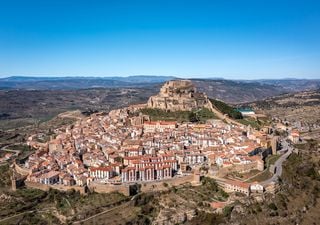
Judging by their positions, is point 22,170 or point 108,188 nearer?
point 108,188

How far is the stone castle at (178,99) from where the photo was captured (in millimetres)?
56294

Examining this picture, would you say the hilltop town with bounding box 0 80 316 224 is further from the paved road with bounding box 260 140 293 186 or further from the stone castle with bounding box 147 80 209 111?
the stone castle with bounding box 147 80 209 111

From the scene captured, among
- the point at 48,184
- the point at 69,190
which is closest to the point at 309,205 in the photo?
the point at 69,190

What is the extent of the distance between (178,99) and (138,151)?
19.7 metres

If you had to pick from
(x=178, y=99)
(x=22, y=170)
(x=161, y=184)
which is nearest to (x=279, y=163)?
(x=161, y=184)

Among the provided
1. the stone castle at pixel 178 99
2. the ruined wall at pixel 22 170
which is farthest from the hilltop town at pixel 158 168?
the stone castle at pixel 178 99

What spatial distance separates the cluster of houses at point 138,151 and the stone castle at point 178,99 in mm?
5294

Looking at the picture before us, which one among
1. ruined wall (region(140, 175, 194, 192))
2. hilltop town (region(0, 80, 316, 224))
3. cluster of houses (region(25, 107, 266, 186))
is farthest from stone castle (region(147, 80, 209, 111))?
ruined wall (region(140, 175, 194, 192))

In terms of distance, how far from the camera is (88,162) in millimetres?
39062

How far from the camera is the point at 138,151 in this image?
39.6 metres

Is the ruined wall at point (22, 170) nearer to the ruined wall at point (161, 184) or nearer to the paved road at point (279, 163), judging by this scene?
the ruined wall at point (161, 184)

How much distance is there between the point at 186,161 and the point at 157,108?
64.1 ft

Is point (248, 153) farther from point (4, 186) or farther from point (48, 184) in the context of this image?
point (4, 186)

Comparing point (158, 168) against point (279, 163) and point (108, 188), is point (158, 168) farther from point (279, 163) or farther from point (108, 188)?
point (279, 163)
